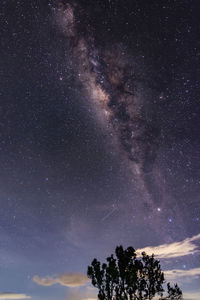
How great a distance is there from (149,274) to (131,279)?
215 centimetres

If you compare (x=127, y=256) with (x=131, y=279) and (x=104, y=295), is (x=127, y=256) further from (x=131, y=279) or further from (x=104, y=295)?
(x=104, y=295)

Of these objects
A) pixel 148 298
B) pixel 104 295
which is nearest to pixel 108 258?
pixel 104 295

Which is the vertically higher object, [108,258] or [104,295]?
[108,258]

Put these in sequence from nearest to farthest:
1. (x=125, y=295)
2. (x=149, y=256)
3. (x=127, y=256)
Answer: (x=125, y=295) → (x=127, y=256) → (x=149, y=256)

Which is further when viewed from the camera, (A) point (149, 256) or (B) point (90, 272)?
(A) point (149, 256)

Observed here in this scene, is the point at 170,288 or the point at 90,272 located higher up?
the point at 90,272

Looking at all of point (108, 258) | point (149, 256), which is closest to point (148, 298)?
point (149, 256)

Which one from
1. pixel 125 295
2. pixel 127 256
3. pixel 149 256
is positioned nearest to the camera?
pixel 125 295

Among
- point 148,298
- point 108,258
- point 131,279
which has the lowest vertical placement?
point 148,298

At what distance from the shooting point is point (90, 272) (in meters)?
19.5

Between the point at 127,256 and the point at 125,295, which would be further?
the point at 127,256

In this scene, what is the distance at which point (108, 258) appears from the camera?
64.0 feet

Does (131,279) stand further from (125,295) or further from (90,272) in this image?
(90,272)

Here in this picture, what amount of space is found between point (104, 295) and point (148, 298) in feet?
12.2
